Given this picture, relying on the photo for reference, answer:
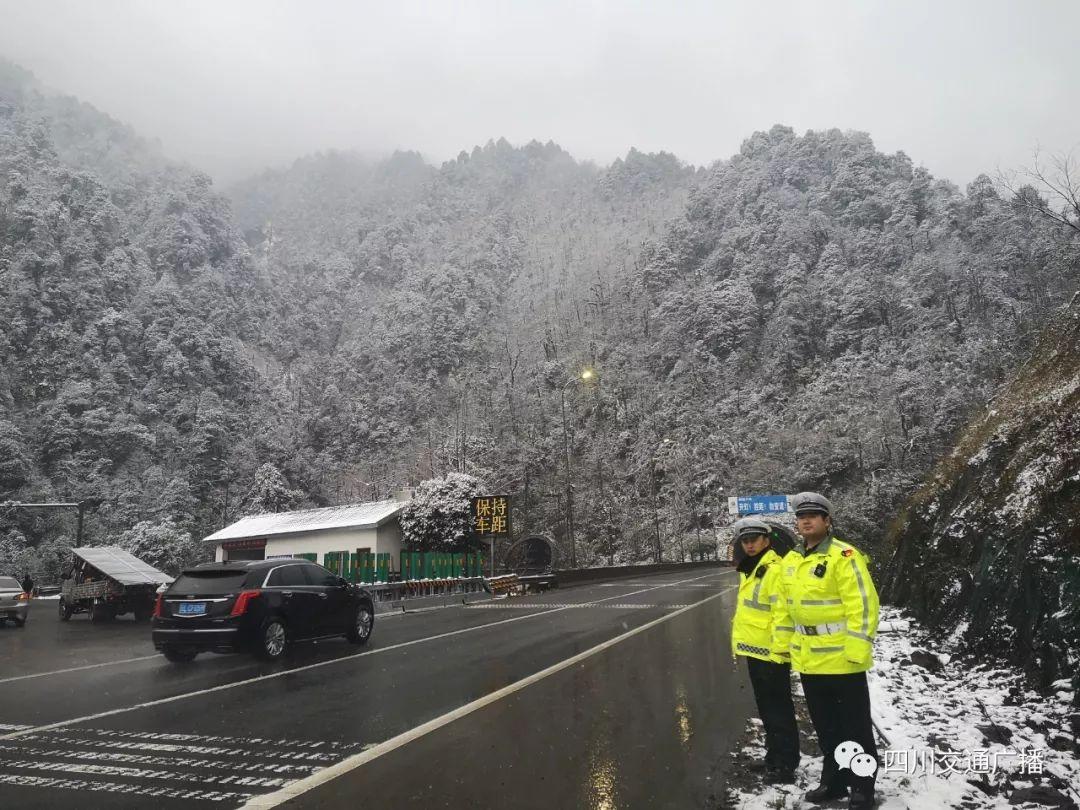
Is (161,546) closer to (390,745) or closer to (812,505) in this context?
(390,745)

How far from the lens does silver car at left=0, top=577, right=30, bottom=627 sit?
17.7 m

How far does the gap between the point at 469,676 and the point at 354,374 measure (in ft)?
395

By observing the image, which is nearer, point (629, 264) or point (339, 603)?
point (339, 603)

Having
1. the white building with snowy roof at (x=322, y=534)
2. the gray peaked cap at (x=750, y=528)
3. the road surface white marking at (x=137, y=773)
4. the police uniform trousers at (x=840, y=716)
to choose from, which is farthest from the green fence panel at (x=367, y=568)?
the police uniform trousers at (x=840, y=716)

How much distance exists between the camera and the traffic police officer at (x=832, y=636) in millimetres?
3656

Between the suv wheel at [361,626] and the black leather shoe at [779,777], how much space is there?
352 inches

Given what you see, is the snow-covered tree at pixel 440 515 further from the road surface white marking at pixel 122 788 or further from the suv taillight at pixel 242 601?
the road surface white marking at pixel 122 788

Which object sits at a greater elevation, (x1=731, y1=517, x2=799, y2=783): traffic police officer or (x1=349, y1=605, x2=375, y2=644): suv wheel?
(x1=731, y1=517, x2=799, y2=783): traffic police officer

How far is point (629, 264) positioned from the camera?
144500 millimetres

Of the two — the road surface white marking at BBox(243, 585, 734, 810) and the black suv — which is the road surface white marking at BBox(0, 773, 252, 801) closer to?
the road surface white marking at BBox(243, 585, 734, 810)

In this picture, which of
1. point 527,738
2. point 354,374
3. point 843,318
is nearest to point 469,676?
point 527,738

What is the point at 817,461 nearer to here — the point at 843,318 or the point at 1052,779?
the point at 843,318

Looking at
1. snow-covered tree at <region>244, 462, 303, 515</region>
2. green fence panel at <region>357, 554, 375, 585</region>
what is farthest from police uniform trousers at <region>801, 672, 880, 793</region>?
snow-covered tree at <region>244, 462, 303, 515</region>

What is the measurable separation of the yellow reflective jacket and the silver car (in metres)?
21.3
